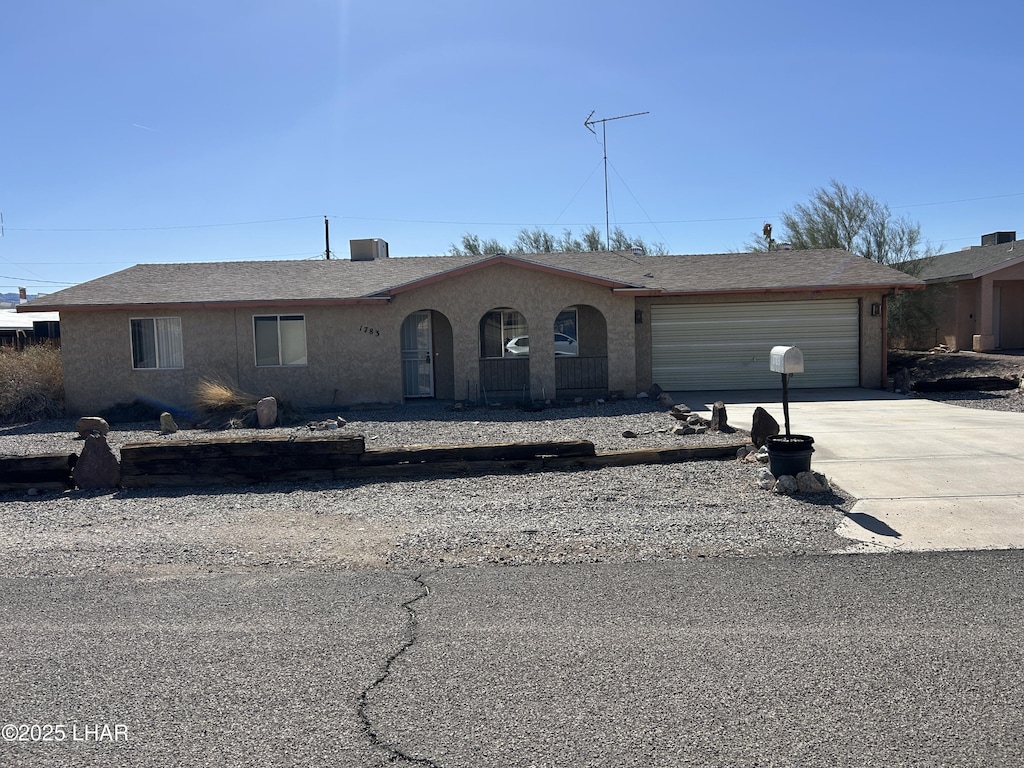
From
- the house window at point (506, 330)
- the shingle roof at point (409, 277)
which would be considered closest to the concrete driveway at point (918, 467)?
the shingle roof at point (409, 277)

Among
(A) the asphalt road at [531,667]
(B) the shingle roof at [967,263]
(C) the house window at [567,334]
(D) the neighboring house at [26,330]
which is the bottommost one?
(A) the asphalt road at [531,667]

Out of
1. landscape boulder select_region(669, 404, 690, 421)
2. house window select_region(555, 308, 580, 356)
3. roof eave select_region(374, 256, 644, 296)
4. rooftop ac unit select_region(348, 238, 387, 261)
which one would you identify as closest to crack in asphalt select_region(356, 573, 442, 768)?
landscape boulder select_region(669, 404, 690, 421)

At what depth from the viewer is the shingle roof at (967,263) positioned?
25297 millimetres

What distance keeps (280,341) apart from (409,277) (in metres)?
3.36

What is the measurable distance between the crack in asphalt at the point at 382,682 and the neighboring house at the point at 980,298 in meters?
24.8

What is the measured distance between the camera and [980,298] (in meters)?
25.8

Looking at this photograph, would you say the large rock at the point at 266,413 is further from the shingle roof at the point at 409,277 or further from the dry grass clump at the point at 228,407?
the shingle roof at the point at 409,277

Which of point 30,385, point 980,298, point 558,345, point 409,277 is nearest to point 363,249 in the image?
point 409,277

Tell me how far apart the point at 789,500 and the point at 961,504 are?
5.25 feet

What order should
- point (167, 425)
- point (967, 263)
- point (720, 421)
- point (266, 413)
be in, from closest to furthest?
1. point (720, 421)
2. point (167, 425)
3. point (266, 413)
4. point (967, 263)

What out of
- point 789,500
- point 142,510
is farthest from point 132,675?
point 789,500

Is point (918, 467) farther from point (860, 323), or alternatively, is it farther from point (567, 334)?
point (860, 323)

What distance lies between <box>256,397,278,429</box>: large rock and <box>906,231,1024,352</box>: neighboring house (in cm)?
2027

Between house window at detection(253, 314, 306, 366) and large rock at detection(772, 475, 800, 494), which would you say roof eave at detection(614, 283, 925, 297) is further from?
large rock at detection(772, 475, 800, 494)
